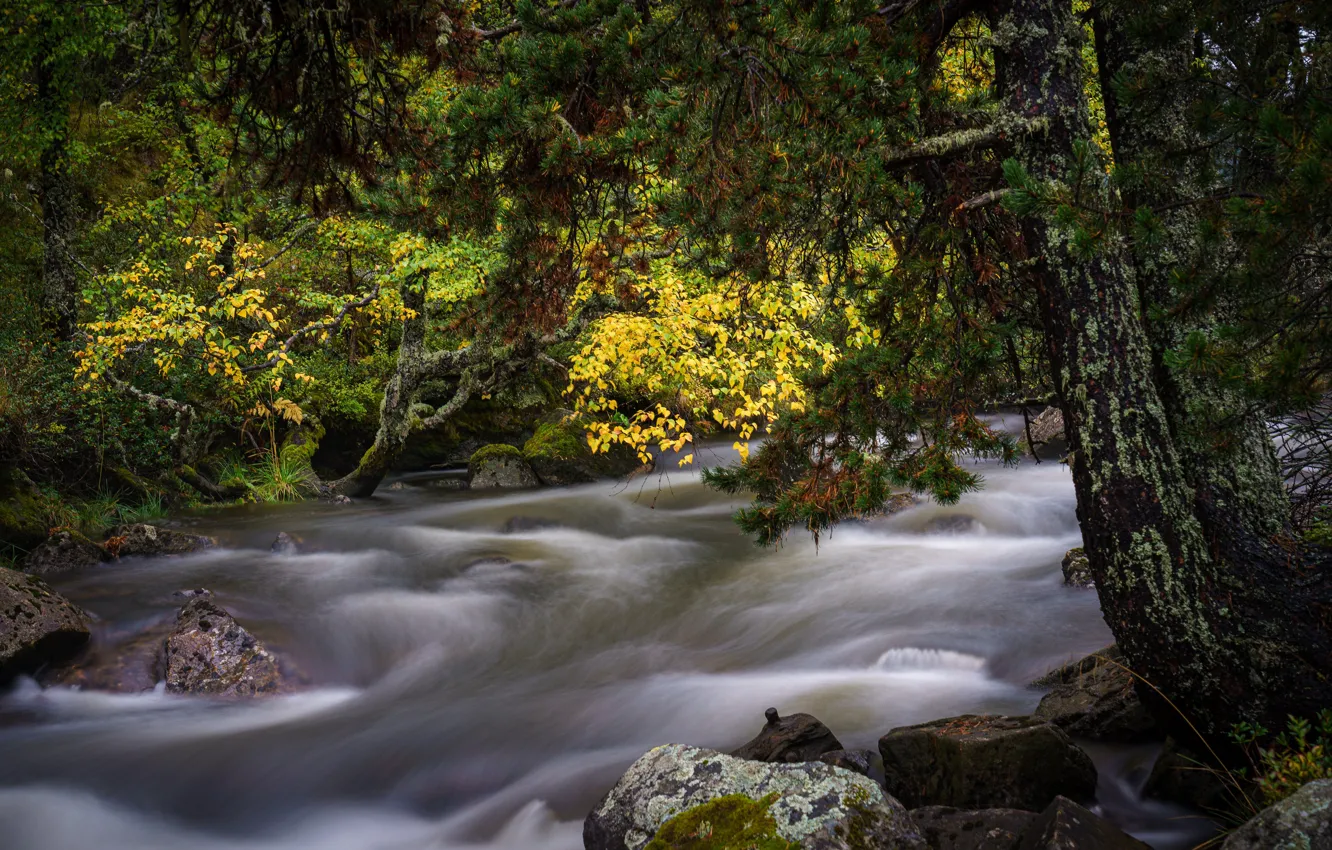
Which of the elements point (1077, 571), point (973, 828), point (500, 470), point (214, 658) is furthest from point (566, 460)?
point (973, 828)

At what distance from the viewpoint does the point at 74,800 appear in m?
5.70

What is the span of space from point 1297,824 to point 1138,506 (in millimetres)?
1404

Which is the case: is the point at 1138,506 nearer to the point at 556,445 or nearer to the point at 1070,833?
the point at 1070,833

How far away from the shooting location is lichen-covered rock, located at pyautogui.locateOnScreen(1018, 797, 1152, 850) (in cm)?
322

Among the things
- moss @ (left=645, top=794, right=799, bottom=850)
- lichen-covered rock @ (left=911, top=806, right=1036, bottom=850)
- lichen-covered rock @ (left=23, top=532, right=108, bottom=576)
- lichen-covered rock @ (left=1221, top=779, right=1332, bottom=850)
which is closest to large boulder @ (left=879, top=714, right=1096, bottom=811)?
lichen-covered rock @ (left=911, top=806, right=1036, bottom=850)

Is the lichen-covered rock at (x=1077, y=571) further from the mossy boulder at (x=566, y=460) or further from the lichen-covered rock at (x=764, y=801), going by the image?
the mossy boulder at (x=566, y=460)

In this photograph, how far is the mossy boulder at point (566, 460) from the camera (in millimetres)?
14797

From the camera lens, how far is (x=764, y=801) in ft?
11.1

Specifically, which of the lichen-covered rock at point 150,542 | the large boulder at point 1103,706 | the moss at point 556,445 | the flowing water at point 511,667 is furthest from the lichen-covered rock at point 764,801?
the moss at point 556,445

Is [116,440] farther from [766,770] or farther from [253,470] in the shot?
[766,770]

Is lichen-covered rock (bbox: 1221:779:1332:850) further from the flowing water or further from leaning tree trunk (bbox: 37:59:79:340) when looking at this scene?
leaning tree trunk (bbox: 37:59:79:340)

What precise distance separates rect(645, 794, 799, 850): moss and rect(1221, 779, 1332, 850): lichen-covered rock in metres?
1.55

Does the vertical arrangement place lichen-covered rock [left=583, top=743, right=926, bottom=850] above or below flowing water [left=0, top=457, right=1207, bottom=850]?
above

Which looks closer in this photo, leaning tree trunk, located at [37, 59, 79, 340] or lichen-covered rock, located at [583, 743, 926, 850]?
lichen-covered rock, located at [583, 743, 926, 850]
